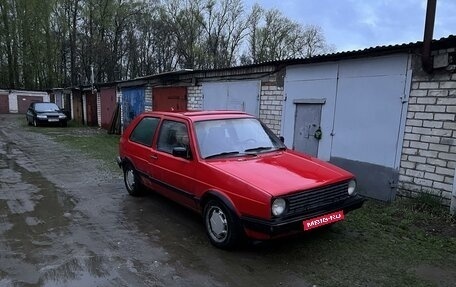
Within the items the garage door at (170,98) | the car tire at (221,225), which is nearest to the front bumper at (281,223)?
the car tire at (221,225)

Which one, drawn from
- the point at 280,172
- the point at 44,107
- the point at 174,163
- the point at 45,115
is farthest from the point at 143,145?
the point at 44,107

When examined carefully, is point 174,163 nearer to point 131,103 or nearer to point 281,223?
point 281,223

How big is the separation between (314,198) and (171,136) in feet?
7.60

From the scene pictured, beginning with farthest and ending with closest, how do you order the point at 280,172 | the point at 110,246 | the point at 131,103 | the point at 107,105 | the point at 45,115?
the point at 45,115 → the point at 107,105 → the point at 131,103 → the point at 110,246 → the point at 280,172

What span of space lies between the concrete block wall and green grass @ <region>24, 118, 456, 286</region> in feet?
10.9

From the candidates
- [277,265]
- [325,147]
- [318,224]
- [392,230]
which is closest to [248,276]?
[277,265]

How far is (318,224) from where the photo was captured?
12.2 feet

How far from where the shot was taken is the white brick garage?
5.74 meters

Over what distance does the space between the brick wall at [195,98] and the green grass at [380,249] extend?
6899mm

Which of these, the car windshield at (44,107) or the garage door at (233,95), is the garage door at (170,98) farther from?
the car windshield at (44,107)

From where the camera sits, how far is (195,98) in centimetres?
1144

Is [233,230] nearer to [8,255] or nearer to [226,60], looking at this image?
[8,255]

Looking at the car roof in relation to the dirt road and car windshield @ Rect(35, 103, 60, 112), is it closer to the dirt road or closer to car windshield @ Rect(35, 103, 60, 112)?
the dirt road

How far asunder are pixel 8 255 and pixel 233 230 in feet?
8.21
